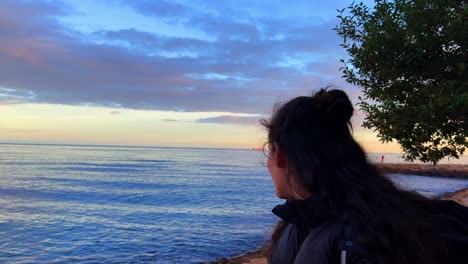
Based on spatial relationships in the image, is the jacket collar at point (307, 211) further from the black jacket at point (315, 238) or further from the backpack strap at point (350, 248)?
the backpack strap at point (350, 248)

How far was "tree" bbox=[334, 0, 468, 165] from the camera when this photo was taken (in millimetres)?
8680

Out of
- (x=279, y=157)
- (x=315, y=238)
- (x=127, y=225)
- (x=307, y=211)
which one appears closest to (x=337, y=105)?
(x=279, y=157)

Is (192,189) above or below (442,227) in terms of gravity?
below

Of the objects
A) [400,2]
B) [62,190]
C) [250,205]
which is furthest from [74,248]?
[62,190]

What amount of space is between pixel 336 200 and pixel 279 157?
0.33 meters

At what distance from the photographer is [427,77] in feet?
30.9

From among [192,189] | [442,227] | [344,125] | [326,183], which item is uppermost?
[344,125]

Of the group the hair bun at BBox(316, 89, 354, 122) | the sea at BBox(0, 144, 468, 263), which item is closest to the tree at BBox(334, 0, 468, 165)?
the sea at BBox(0, 144, 468, 263)

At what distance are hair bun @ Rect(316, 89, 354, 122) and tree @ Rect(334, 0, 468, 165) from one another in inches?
275

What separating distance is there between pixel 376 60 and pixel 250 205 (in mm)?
23596

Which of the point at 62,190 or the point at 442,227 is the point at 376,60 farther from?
the point at 62,190

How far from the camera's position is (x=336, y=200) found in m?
1.65

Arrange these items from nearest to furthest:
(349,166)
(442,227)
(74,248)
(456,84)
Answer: (442,227) < (349,166) < (456,84) < (74,248)

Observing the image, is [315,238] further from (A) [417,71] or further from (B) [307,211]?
(A) [417,71]
